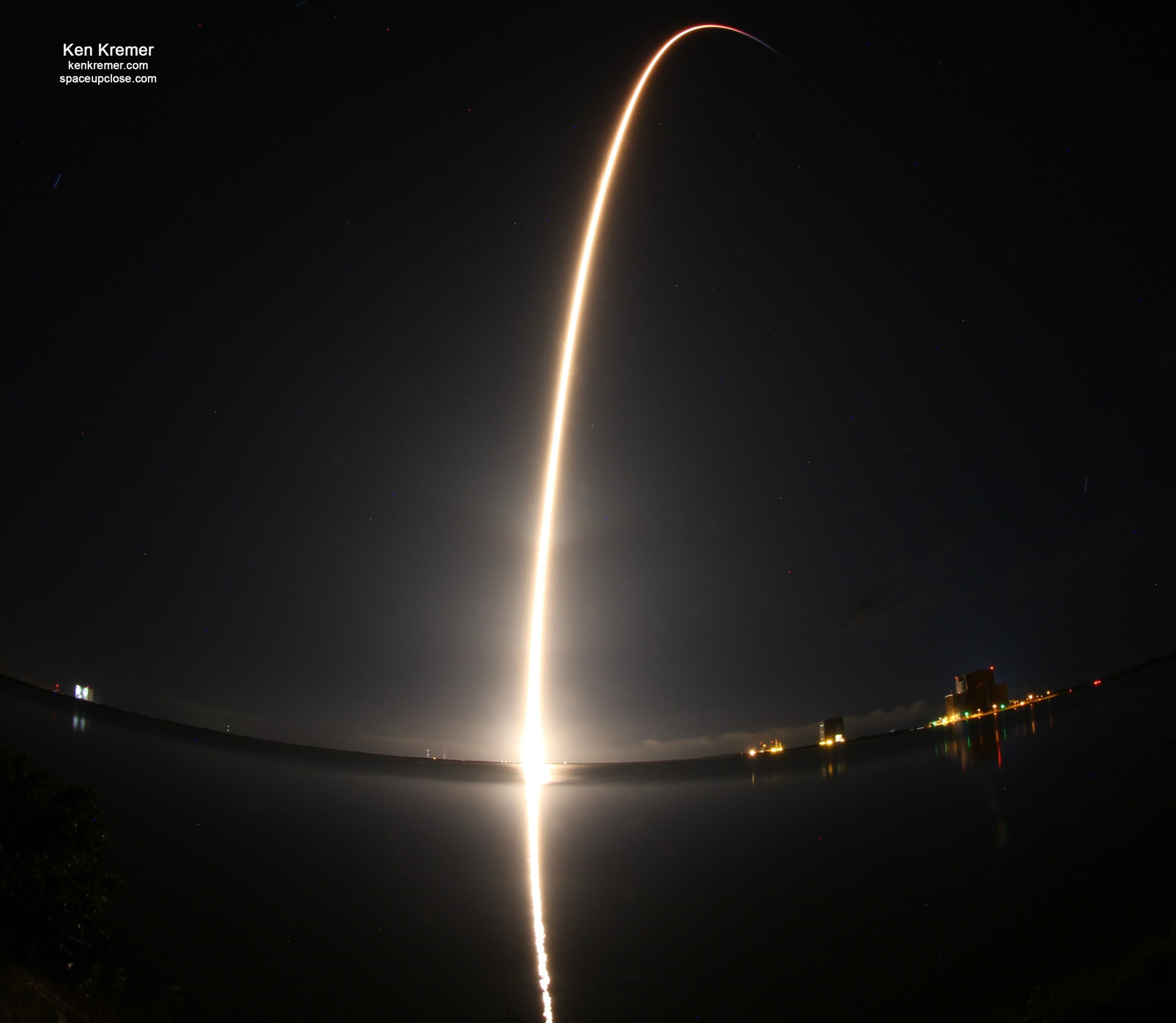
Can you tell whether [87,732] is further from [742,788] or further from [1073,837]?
[1073,837]

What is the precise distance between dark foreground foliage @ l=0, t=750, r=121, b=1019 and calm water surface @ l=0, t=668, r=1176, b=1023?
659 cm

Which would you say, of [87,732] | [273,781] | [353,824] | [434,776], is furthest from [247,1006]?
[434,776]

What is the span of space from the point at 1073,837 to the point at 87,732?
189055 millimetres

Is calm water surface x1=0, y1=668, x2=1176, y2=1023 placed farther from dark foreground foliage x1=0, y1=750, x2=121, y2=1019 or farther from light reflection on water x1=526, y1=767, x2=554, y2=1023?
dark foreground foliage x1=0, y1=750, x2=121, y2=1019

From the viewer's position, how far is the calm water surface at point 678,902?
64.0 feet

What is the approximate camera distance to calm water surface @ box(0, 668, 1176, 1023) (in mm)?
19516

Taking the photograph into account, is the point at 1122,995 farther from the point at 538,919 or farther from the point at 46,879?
the point at 538,919

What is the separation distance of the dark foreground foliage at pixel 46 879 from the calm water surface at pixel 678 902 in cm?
659

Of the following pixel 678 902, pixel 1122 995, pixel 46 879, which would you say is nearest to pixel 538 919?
pixel 678 902

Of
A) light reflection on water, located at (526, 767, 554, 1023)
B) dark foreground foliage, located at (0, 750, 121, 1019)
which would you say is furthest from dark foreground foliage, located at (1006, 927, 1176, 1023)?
dark foreground foliage, located at (0, 750, 121, 1019)

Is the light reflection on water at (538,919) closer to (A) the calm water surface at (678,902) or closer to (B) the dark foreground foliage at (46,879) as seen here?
(A) the calm water surface at (678,902)

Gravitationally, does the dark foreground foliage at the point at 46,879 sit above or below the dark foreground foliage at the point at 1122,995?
above

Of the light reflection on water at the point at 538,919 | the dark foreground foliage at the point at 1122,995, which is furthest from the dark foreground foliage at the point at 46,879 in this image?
the dark foreground foliage at the point at 1122,995

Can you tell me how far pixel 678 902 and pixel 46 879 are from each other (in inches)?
1097
